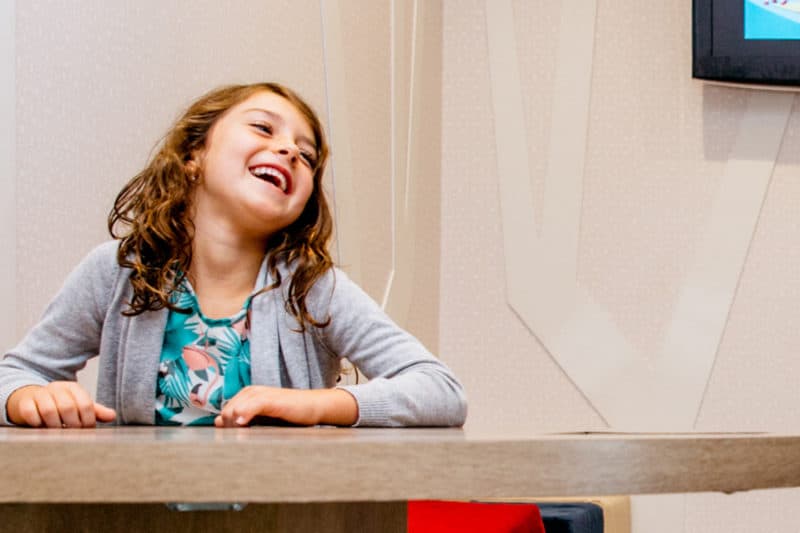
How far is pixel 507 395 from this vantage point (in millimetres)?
2719

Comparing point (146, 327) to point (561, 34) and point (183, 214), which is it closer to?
point (183, 214)

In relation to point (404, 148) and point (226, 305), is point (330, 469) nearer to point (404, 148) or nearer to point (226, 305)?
point (226, 305)

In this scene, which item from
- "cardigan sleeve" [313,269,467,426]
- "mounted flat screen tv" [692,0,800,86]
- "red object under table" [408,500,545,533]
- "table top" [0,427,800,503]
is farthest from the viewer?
"mounted flat screen tv" [692,0,800,86]

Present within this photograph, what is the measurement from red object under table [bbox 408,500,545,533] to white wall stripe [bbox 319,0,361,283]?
604mm

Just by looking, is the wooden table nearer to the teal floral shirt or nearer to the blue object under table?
the teal floral shirt

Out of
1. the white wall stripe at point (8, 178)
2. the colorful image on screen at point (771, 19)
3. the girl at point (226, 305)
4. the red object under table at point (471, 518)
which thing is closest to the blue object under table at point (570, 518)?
the red object under table at point (471, 518)

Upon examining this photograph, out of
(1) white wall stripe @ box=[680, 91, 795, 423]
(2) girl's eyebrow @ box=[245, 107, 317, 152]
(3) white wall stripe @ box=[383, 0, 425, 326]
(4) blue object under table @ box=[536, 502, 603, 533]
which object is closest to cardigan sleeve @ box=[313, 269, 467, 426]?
(2) girl's eyebrow @ box=[245, 107, 317, 152]

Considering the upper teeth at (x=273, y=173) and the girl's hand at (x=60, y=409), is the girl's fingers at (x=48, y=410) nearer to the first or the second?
the girl's hand at (x=60, y=409)

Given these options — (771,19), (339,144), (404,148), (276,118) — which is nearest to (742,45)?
(771,19)

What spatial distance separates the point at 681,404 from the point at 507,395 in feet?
1.46

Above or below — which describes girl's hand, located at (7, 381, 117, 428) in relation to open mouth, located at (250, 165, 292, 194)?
below

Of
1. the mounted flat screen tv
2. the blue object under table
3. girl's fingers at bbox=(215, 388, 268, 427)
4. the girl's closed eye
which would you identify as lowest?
the blue object under table

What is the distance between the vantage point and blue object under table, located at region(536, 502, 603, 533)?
1926 mm

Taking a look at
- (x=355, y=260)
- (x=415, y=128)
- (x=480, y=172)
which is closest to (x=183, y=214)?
(x=355, y=260)
